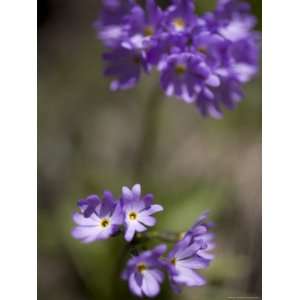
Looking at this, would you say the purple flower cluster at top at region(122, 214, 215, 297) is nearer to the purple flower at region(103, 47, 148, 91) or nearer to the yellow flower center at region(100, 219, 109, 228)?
the yellow flower center at region(100, 219, 109, 228)

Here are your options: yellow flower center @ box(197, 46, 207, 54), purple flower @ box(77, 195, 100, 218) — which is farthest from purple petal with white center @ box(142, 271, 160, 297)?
yellow flower center @ box(197, 46, 207, 54)

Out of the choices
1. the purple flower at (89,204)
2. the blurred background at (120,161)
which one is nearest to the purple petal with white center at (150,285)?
the purple flower at (89,204)

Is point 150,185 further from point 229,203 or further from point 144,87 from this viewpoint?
point 144,87

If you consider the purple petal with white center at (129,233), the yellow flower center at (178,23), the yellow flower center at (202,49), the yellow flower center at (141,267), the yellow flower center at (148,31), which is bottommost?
the yellow flower center at (141,267)

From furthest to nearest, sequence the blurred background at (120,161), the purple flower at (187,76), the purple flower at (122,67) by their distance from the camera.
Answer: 1. the blurred background at (120,161)
2. the purple flower at (122,67)
3. the purple flower at (187,76)

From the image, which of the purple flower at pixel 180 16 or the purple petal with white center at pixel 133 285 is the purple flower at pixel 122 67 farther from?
the purple petal with white center at pixel 133 285

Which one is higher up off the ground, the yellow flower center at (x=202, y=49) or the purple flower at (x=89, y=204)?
the yellow flower center at (x=202, y=49)

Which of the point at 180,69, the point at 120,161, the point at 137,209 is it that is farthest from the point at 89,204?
the point at 120,161

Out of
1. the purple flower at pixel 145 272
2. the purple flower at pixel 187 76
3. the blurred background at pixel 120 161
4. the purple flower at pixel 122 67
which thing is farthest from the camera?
the blurred background at pixel 120 161
